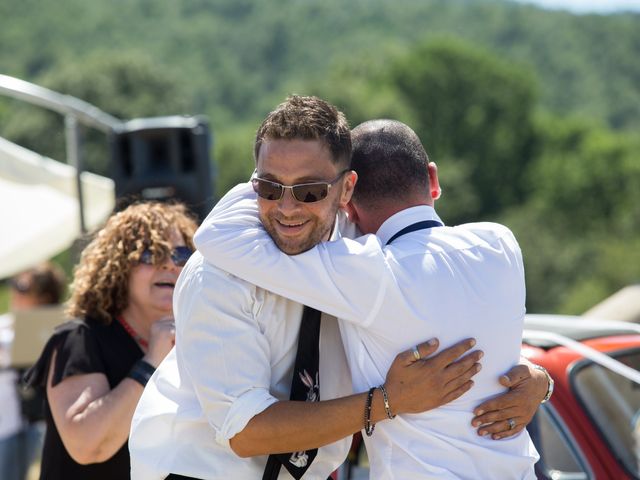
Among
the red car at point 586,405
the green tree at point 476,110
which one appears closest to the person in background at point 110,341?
the red car at point 586,405

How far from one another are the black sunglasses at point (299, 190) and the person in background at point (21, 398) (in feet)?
16.5

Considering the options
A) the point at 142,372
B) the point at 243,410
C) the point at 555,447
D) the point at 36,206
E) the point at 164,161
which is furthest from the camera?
the point at 36,206

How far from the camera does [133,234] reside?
10.7 feet

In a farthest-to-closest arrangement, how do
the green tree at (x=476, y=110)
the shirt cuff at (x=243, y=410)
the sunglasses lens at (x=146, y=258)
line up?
1. the green tree at (x=476, y=110)
2. the sunglasses lens at (x=146, y=258)
3. the shirt cuff at (x=243, y=410)

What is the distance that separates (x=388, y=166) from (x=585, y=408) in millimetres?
1863

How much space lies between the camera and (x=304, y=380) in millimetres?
2342

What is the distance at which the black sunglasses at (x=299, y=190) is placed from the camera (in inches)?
91.4

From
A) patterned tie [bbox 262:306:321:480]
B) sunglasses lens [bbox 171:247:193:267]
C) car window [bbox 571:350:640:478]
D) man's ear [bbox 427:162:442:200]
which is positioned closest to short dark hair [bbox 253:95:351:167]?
man's ear [bbox 427:162:442:200]

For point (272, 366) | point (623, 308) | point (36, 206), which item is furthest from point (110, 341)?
point (36, 206)

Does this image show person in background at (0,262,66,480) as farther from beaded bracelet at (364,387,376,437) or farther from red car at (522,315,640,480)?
beaded bracelet at (364,387,376,437)

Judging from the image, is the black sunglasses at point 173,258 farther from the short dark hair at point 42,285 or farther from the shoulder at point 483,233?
the short dark hair at point 42,285

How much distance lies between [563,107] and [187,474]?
8605 centimetres

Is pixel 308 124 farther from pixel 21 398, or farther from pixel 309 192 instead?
pixel 21 398

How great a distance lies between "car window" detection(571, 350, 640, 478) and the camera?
153 inches
